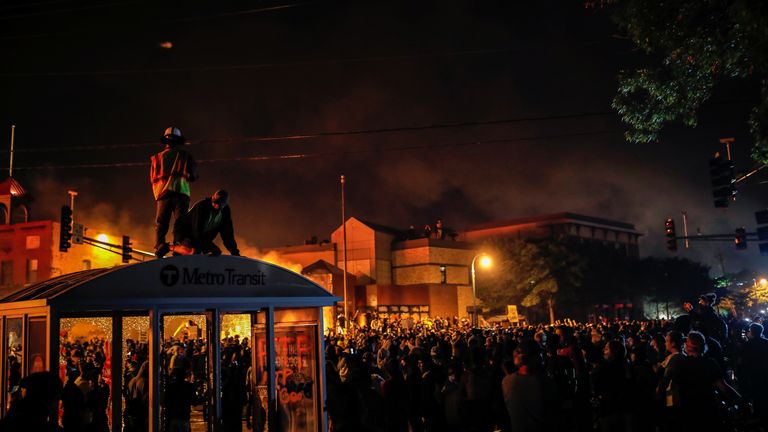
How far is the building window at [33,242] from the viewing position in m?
50.0

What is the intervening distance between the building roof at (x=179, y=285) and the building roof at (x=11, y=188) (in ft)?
174

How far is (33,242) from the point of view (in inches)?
1976

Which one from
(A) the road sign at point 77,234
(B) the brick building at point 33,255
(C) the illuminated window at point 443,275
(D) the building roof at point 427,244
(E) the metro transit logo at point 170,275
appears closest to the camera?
(E) the metro transit logo at point 170,275

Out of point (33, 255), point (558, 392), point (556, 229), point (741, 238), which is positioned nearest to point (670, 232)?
point (741, 238)

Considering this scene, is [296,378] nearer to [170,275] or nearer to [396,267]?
[170,275]

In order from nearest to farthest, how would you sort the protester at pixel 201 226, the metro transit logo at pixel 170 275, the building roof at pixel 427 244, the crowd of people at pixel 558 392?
the crowd of people at pixel 558 392
the metro transit logo at pixel 170 275
the protester at pixel 201 226
the building roof at pixel 427 244

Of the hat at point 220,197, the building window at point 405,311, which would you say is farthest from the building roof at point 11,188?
the hat at point 220,197

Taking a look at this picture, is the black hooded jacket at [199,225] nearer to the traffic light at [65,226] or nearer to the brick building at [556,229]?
the traffic light at [65,226]

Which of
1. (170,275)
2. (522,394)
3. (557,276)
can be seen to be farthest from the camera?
(557,276)

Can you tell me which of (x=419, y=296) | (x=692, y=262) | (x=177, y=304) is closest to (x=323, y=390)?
(x=177, y=304)

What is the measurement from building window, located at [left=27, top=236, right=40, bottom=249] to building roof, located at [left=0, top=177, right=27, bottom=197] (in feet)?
21.9

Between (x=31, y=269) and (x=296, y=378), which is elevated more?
(x=31, y=269)

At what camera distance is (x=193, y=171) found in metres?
9.64

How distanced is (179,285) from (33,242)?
48947 mm
